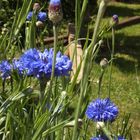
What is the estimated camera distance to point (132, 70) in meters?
5.35

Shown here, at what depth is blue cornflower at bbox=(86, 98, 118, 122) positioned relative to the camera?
158 centimetres

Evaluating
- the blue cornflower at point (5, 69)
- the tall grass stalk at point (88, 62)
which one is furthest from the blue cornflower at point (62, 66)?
the blue cornflower at point (5, 69)

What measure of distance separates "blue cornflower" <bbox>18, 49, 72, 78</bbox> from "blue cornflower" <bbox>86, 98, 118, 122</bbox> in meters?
0.20

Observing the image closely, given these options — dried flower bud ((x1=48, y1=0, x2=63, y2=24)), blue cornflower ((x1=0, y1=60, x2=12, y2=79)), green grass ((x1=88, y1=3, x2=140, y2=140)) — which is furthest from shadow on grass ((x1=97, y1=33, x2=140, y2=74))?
dried flower bud ((x1=48, y1=0, x2=63, y2=24))

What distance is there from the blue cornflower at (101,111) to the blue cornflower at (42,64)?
0.64ft

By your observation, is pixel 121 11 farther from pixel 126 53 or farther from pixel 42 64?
pixel 42 64

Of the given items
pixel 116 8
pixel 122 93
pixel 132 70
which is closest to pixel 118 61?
pixel 132 70

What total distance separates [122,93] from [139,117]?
0.63 meters

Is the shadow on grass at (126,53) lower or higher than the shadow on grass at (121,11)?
higher

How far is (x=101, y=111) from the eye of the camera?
1.59 m

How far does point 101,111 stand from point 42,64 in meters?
0.30

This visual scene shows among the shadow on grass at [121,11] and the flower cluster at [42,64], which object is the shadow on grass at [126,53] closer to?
the shadow on grass at [121,11]

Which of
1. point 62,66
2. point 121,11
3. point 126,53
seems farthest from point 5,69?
point 121,11

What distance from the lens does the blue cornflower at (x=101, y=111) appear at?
1.58 meters
